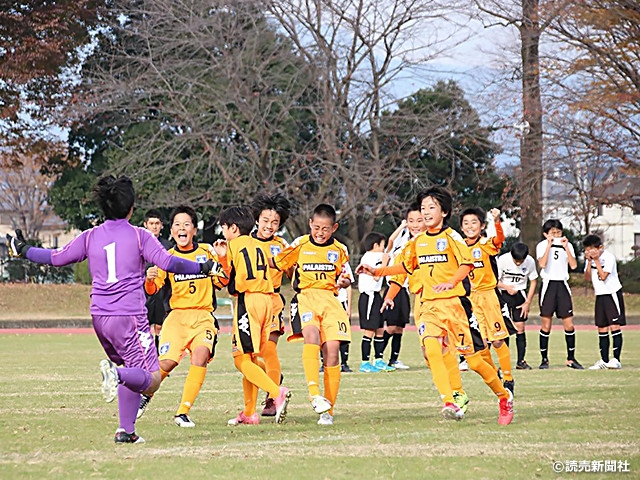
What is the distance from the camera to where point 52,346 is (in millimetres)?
20125

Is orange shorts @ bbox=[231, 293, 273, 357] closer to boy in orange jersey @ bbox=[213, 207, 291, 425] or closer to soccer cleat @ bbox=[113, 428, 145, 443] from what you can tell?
boy in orange jersey @ bbox=[213, 207, 291, 425]

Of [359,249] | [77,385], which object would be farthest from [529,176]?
[77,385]

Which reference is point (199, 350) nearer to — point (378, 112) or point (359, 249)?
point (378, 112)

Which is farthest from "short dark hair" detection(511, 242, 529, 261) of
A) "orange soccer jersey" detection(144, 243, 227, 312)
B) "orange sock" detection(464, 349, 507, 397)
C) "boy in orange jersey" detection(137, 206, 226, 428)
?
"orange soccer jersey" detection(144, 243, 227, 312)

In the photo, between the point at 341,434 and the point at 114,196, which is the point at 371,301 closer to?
the point at 341,434

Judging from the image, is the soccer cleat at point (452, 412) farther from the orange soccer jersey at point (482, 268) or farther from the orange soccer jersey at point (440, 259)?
the orange soccer jersey at point (482, 268)

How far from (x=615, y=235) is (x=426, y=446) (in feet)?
262

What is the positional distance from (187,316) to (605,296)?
8.12 metres

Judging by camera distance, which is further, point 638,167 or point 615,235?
point 615,235

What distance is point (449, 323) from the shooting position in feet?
29.0

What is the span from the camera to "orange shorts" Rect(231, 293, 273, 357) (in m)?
8.86

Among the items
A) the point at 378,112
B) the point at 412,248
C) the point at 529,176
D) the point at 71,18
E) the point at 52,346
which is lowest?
the point at 52,346

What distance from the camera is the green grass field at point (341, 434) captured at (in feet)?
21.1

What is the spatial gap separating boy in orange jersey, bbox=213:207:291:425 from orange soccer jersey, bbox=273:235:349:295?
195mm
